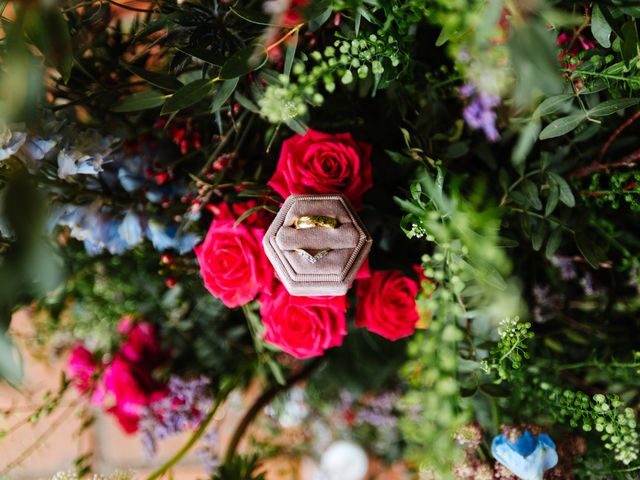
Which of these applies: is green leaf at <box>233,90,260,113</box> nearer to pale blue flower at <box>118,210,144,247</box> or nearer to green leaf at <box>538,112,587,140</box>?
pale blue flower at <box>118,210,144,247</box>

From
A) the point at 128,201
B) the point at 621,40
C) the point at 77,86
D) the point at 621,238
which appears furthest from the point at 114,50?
the point at 621,238

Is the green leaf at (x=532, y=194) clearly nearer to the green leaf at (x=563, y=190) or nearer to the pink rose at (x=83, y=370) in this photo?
the green leaf at (x=563, y=190)

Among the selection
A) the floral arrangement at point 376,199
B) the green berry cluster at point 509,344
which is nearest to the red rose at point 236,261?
the floral arrangement at point 376,199

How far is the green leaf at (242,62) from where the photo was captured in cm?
47

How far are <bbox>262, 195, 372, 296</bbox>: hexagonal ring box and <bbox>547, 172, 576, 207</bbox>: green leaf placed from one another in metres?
0.22

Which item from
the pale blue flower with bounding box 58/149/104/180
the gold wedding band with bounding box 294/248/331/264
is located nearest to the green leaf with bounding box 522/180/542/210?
the gold wedding band with bounding box 294/248/331/264

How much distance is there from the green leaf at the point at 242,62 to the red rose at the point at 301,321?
0.21m

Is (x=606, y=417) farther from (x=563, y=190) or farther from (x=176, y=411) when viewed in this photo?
(x=176, y=411)

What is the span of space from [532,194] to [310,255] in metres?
0.26

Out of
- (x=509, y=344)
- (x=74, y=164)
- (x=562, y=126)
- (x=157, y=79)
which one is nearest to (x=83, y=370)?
(x=74, y=164)

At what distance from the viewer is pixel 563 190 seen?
1.82 feet

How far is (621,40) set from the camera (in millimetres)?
447

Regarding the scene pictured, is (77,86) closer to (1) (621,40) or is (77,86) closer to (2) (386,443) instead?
(1) (621,40)

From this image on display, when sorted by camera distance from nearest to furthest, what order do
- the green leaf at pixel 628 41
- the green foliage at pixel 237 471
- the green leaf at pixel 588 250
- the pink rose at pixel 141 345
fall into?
the green leaf at pixel 628 41
the green leaf at pixel 588 250
the green foliage at pixel 237 471
the pink rose at pixel 141 345
